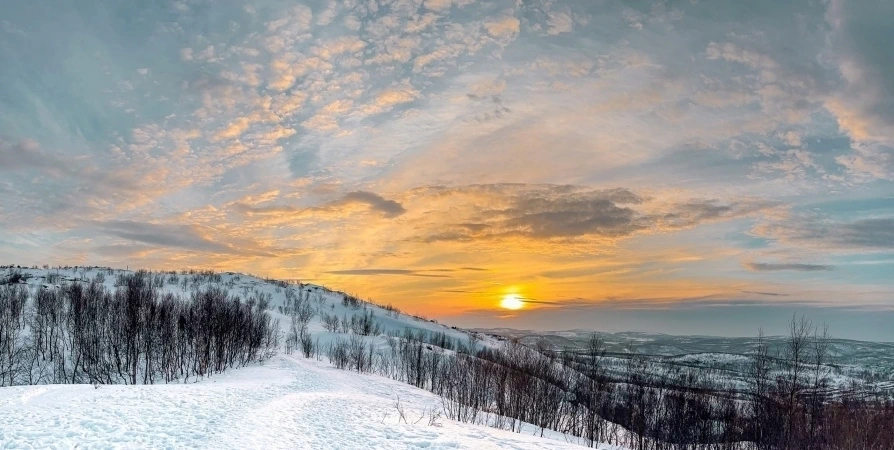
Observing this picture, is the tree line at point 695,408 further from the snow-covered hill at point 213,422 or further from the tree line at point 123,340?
the tree line at point 123,340

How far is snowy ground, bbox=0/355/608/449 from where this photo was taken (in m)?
16.4

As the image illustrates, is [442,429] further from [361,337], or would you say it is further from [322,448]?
[361,337]

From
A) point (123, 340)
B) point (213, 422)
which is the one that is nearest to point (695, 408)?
point (213, 422)

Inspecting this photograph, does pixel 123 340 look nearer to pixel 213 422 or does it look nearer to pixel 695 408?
pixel 213 422

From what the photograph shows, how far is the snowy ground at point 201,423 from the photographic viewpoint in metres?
16.4

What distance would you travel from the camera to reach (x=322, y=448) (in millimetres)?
17516

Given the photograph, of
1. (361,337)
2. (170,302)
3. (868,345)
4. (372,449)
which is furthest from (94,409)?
(868,345)

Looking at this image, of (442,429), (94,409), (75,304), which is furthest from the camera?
(75,304)

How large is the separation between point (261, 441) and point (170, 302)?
6868cm

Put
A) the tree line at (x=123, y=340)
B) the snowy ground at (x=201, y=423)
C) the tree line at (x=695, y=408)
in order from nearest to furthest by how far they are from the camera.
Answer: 1. the snowy ground at (x=201, y=423)
2. the tree line at (x=695, y=408)
3. the tree line at (x=123, y=340)

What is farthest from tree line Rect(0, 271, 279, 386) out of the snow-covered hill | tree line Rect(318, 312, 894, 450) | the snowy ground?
the snowy ground

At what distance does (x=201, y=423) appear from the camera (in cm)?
1903

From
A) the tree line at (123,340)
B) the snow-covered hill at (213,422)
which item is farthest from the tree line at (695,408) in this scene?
the tree line at (123,340)

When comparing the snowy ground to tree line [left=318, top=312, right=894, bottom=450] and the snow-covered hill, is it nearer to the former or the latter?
the snow-covered hill
